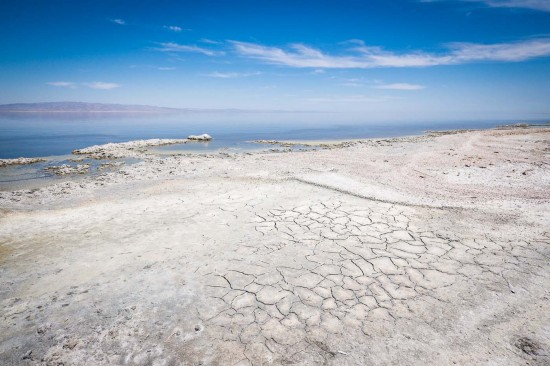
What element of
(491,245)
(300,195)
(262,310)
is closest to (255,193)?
(300,195)

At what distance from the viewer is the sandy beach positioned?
11.1 ft

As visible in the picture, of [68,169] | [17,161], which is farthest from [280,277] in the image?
[17,161]

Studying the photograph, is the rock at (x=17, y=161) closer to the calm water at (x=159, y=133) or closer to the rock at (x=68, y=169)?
the rock at (x=68, y=169)

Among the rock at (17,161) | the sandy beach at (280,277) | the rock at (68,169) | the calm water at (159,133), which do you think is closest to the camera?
the sandy beach at (280,277)

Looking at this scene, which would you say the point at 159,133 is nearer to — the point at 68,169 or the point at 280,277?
the point at 68,169

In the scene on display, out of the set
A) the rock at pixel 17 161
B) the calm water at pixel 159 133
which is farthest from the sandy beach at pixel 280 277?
the calm water at pixel 159 133

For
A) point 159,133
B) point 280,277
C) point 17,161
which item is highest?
point 159,133

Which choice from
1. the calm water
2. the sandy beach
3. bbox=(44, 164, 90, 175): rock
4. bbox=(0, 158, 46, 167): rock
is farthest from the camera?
the calm water

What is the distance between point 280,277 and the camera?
15.5 ft

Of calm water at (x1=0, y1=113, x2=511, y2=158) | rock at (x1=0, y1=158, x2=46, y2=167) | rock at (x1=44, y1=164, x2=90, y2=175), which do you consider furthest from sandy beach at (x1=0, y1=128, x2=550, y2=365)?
calm water at (x1=0, y1=113, x2=511, y2=158)

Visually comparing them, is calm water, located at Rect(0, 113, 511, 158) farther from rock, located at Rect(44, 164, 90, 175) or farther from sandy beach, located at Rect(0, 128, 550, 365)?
sandy beach, located at Rect(0, 128, 550, 365)

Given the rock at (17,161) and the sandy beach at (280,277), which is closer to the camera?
the sandy beach at (280,277)

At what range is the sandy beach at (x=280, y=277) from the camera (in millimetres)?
3381

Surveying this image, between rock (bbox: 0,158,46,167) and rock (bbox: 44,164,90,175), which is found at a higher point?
rock (bbox: 0,158,46,167)
